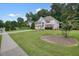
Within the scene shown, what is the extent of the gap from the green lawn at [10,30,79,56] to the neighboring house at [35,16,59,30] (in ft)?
0.22

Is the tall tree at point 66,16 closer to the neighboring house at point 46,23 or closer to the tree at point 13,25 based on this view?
the neighboring house at point 46,23

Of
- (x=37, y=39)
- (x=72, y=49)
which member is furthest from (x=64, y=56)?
(x=37, y=39)

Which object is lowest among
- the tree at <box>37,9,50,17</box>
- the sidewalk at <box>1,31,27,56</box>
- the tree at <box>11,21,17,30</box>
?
the sidewalk at <box>1,31,27,56</box>

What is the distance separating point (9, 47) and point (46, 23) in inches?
22.8

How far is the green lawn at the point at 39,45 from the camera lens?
140 inches

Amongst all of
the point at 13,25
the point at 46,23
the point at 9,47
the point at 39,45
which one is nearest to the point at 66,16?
the point at 46,23

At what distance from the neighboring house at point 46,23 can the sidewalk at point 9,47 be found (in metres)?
0.37

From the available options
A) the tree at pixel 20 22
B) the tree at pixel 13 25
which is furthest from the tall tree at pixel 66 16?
the tree at pixel 13 25

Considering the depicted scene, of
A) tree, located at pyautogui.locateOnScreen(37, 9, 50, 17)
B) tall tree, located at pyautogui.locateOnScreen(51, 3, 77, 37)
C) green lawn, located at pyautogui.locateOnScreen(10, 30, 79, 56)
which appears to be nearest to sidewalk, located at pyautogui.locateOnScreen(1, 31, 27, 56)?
green lawn, located at pyautogui.locateOnScreen(10, 30, 79, 56)

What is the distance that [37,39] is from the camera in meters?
3.62

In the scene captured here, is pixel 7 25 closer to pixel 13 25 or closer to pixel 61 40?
pixel 13 25

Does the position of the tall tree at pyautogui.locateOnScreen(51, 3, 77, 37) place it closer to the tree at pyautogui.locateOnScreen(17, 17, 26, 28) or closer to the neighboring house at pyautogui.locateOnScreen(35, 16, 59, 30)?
the neighboring house at pyautogui.locateOnScreen(35, 16, 59, 30)

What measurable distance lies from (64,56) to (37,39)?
0.42 meters

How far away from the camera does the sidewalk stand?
3.56 m
